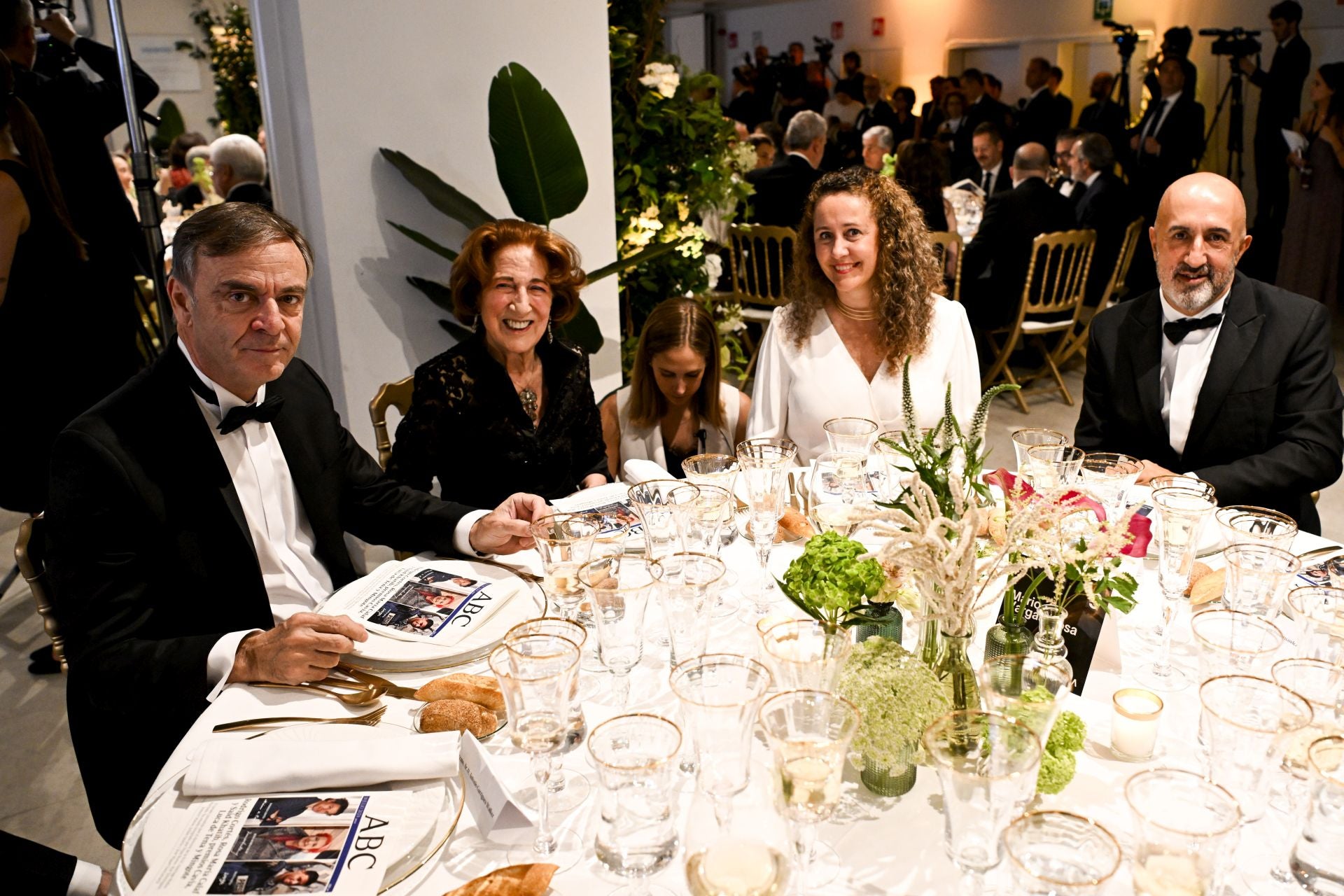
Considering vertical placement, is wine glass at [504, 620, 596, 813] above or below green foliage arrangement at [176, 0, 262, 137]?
below

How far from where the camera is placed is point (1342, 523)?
4500 millimetres

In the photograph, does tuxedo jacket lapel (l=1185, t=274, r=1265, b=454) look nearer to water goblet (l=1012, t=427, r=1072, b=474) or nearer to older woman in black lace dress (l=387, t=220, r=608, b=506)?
water goblet (l=1012, t=427, r=1072, b=474)

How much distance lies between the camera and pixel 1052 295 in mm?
5980

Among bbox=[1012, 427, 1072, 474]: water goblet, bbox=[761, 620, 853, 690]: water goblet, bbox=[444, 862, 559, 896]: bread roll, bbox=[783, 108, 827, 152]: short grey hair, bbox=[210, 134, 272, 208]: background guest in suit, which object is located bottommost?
bbox=[444, 862, 559, 896]: bread roll

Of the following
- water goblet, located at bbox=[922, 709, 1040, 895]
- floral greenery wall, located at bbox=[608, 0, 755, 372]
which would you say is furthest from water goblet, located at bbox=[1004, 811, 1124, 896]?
floral greenery wall, located at bbox=[608, 0, 755, 372]

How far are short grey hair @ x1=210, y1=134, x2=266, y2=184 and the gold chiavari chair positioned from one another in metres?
4.58

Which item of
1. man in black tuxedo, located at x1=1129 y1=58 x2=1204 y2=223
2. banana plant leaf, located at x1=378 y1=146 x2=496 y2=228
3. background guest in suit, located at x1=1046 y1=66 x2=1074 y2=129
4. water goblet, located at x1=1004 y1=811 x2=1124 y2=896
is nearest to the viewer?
water goblet, located at x1=1004 y1=811 x2=1124 y2=896

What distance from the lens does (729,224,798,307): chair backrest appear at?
608 centimetres

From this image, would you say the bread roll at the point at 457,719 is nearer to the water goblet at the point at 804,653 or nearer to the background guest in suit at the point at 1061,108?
the water goblet at the point at 804,653

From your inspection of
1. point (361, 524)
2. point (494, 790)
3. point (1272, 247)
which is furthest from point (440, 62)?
point (1272, 247)

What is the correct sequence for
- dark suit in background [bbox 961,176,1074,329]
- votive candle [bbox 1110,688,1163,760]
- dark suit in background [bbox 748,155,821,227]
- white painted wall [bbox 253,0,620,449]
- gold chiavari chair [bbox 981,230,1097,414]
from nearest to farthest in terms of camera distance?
votive candle [bbox 1110,688,1163,760] → white painted wall [bbox 253,0,620,449] → gold chiavari chair [bbox 981,230,1097,414] → dark suit in background [bbox 961,176,1074,329] → dark suit in background [bbox 748,155,821,227]

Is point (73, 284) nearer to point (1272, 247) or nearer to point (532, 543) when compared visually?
point (532, 543)

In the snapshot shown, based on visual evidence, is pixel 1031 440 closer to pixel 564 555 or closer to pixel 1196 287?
pixel 564 555

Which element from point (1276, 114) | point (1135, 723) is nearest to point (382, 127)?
point (1135, 723)
